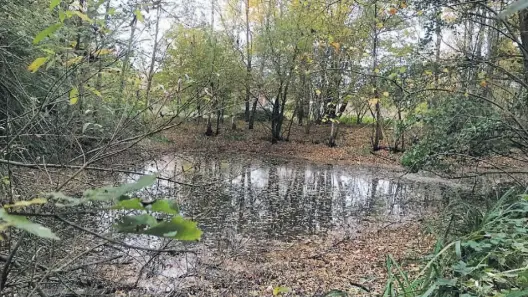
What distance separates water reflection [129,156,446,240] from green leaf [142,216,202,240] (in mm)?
4323

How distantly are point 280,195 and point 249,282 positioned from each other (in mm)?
5757

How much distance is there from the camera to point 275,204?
31.2 ft

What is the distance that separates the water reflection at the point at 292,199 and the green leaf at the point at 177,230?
432 centimetres

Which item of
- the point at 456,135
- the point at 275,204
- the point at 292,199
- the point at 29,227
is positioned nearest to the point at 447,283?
the point at 29,227

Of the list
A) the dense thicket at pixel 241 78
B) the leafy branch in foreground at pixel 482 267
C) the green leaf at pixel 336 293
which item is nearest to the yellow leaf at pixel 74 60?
the dense thicket at pixel 241 78

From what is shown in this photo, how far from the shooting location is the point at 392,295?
2826 millimetres

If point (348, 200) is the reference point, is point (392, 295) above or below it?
above

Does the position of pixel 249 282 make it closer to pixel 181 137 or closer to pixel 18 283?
pixel 18 283

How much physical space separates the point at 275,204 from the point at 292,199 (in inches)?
31.5

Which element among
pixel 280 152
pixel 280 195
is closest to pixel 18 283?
pixel 280 195

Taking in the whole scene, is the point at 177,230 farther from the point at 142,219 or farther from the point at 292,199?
the point at 292,199

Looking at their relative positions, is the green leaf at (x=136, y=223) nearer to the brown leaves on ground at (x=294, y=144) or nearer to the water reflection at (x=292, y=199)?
the water reflection at (x=292, y=199)

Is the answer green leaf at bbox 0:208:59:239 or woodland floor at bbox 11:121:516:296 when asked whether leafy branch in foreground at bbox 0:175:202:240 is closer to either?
green leaf at bbox 0:208:59:239

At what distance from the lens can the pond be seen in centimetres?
529
